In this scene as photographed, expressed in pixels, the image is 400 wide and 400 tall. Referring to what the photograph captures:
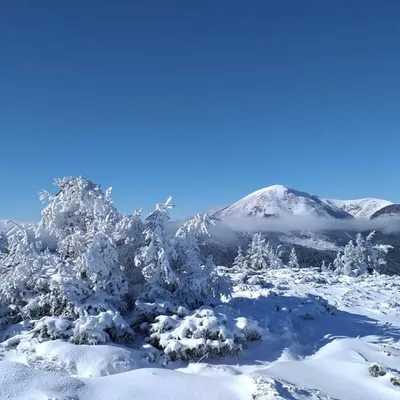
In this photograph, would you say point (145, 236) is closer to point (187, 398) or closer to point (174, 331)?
point (174, 331)

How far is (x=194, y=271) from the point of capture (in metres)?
13.6

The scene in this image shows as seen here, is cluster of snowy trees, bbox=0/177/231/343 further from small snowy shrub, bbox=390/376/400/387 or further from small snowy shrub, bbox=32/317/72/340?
small snowy shrub, bbox=390/376/400/387

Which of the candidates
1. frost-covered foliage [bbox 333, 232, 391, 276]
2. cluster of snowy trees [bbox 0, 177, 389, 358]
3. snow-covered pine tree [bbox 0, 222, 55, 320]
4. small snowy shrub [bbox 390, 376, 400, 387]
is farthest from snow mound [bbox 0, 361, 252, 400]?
frost-covered foliage [bbox 333, 232, 391, 276]

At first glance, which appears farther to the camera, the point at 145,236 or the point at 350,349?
the point at 145,236

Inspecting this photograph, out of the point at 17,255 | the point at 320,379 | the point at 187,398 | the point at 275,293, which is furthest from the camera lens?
the point at 275,293

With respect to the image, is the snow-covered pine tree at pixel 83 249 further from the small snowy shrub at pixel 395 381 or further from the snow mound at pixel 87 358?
the small snowy shrub at pixel 395 381

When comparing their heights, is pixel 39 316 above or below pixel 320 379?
above

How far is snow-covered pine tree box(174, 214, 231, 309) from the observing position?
13.3m

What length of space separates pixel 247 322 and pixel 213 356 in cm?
171

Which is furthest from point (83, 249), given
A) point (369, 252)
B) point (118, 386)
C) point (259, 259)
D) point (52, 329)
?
point (369, 252)

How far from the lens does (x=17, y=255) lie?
1306cm

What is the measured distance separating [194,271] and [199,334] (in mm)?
3193

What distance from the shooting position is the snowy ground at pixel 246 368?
809 cm

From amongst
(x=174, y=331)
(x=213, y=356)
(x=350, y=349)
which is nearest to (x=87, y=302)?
(x=174, y=331)
